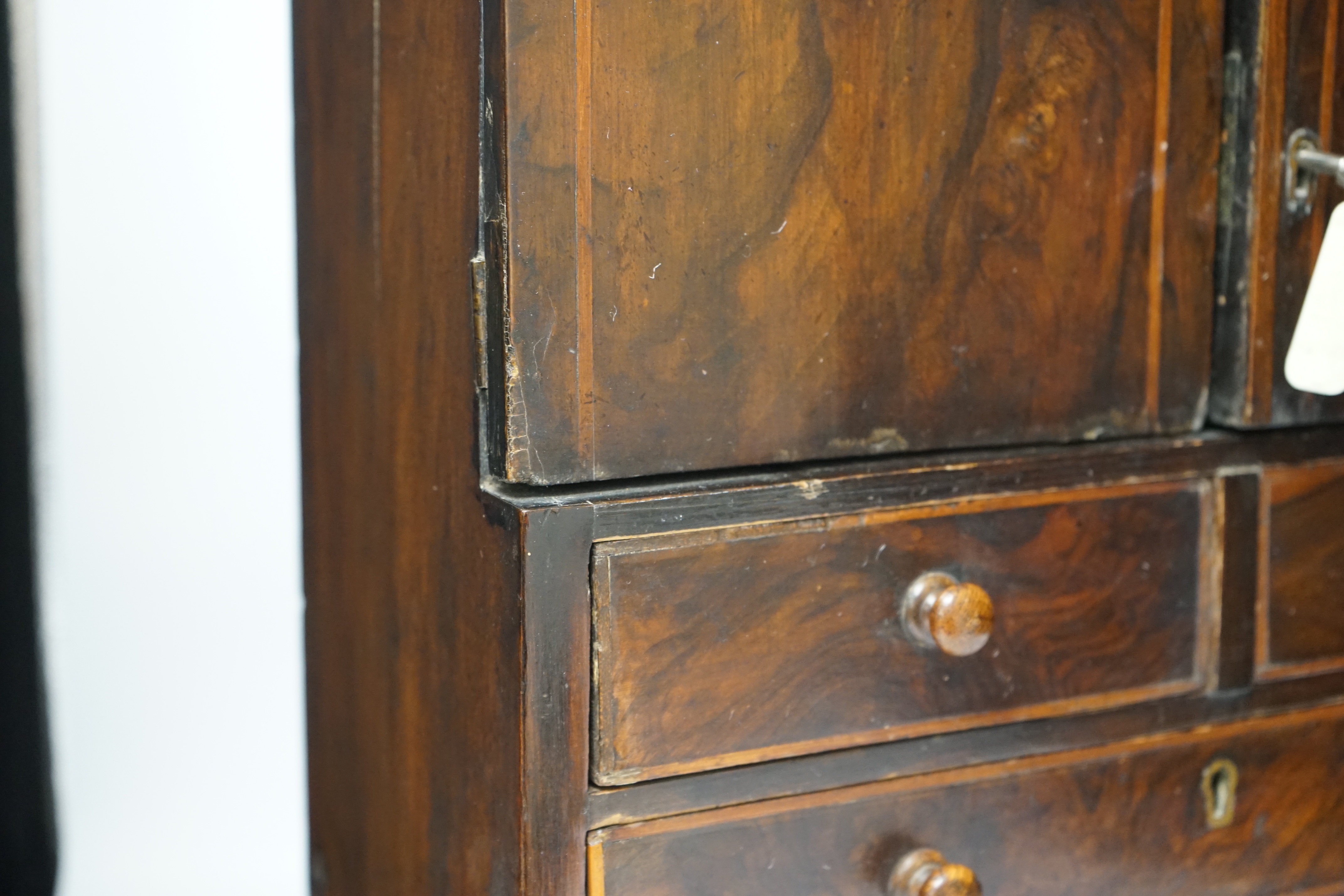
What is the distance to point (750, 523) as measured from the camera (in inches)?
26.8

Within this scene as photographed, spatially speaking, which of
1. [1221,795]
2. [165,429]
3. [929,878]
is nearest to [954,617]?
[929,878]

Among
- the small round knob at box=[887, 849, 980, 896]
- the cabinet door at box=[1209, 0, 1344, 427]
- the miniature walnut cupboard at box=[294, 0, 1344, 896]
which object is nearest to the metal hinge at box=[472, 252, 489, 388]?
the miniature walnut cupboard at box=[294, 0, 1344, 896]

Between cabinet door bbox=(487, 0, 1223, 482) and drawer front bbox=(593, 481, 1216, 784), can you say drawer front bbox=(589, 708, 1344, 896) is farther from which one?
cabinet door bbox=(487, 0, 1223, 482)

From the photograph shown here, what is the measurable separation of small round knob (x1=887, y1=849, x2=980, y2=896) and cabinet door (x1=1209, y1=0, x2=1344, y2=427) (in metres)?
0.33

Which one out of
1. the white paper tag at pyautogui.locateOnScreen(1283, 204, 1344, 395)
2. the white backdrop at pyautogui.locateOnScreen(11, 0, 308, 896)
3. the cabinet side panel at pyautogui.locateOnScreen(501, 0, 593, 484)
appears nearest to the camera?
the cabinet side panel at pyautogui.locateOnScreen(501, 0, 593, 484)

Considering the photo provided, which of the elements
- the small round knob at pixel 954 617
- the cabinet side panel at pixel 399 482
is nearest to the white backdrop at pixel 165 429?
the cabinet side panel at pixel 399 482

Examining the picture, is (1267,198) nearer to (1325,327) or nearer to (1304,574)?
(1325,327)

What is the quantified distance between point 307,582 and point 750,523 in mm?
453

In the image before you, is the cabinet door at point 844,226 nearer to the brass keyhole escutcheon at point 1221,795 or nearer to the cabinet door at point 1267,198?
the cabinet door at point 1267,198

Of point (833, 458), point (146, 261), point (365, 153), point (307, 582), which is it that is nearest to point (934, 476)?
point (833, 458)

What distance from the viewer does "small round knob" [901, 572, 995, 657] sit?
0.69m

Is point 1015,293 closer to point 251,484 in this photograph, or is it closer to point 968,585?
point 968,585

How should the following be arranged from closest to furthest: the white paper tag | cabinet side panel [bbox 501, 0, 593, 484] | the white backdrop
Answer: cabinet side panel [bbox 501, 0, 593, 484], the white paper tag, the white backdrop

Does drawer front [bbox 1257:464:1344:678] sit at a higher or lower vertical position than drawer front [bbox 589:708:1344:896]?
higher
